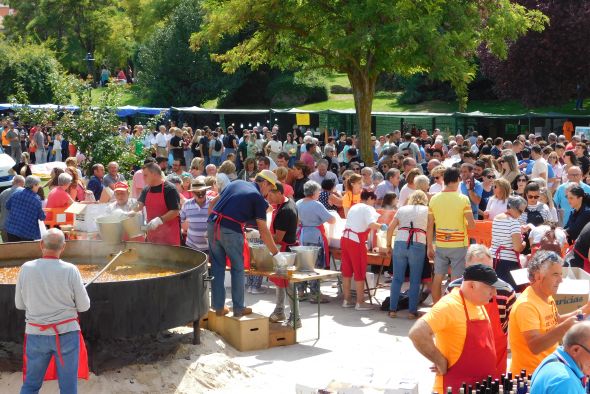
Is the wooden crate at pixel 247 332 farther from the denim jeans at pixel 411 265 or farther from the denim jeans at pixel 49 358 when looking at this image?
the denim jeans at pixel 49 358

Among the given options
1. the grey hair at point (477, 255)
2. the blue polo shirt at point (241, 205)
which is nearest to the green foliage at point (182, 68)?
the blue polo shirt at point (241, 205)

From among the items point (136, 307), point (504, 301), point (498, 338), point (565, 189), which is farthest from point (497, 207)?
point (498, 338)

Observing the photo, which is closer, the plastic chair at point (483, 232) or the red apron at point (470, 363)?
the red apron at point (470, 363)

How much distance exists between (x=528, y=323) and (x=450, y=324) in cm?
59

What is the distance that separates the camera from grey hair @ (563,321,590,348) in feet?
15.0

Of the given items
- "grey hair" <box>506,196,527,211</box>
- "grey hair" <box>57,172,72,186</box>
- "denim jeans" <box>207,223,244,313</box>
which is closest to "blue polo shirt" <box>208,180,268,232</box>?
"denim jeans" <box>207,223,244,313</box>

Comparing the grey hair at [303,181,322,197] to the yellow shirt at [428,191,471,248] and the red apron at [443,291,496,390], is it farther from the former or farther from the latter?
the red apron at [443,291,496,390]

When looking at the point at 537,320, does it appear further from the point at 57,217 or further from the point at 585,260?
the point at 57,217

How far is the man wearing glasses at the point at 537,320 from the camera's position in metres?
5.86

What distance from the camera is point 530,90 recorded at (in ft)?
130

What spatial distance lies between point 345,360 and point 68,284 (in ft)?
11.8

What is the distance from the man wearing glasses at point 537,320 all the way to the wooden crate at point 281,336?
4.38m

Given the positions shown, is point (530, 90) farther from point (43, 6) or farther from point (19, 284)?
point (43, 6)

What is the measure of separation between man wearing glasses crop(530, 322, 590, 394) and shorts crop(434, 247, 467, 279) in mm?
6068
